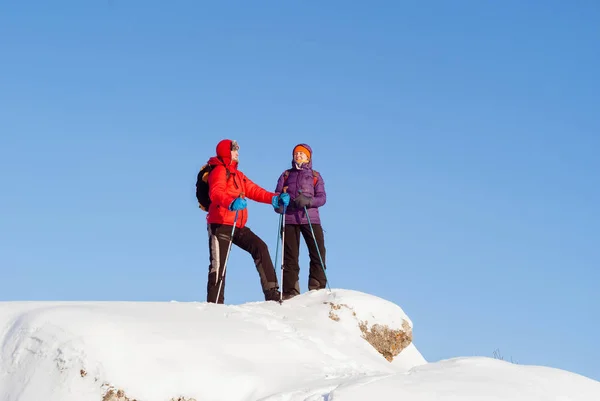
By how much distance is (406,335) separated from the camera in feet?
35.7

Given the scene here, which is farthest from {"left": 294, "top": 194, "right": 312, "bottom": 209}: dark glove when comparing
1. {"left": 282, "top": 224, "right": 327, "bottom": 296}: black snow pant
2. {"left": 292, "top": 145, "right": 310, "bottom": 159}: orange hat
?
{"left": 292, "top": 145, "right": 310, "bottom": 159}: orange hat

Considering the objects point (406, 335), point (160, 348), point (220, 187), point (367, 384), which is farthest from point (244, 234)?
point (367, 384)

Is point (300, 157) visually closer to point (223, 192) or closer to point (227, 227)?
point (223, 192)

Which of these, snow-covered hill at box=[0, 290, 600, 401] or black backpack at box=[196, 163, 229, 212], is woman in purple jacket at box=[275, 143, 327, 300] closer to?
black backpack at box=[196, 163, 229, 212]

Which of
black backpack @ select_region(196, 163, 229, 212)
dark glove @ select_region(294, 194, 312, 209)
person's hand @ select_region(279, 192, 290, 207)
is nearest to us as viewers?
black backpack @ select_region(196, 163, 229, 212)

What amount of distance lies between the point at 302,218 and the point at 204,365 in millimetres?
5250

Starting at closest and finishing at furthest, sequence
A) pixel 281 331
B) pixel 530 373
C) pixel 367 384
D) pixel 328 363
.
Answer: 1. pixel 367 384
2. pixel 530 373
3. pixel 328 363
4. pixel 281 331

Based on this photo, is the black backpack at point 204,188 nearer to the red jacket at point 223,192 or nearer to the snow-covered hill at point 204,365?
the red jacket at point 223,192

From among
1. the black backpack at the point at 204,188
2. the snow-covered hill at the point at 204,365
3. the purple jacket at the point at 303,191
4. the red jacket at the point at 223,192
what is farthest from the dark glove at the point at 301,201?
the snow-covered hill at the point at 204,365

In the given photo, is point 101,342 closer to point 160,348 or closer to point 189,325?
point 160,348

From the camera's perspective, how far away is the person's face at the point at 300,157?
12.5 meters

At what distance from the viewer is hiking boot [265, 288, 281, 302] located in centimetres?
1127

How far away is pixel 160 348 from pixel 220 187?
4.04 metres

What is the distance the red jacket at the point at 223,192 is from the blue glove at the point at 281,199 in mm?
504
